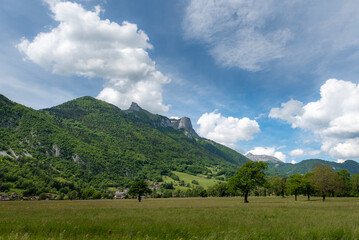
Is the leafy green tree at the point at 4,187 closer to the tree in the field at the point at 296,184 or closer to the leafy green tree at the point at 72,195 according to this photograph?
the leafy green tree at the point at 72,195

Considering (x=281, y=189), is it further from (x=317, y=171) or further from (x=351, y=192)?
(x=317, y=171)

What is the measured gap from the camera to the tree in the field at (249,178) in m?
48.2

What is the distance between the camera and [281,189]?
8838 centimetres

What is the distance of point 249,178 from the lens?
4925cm

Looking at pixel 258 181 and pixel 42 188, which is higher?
pixel 258 181

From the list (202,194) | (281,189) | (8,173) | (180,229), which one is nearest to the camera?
(180,229)

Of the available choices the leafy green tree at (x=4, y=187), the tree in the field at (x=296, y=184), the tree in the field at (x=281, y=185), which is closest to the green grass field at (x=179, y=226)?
the tree in the field at (x=296, y=184)

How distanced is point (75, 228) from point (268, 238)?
7.19m

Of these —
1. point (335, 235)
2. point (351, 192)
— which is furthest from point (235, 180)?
point (351, 192)

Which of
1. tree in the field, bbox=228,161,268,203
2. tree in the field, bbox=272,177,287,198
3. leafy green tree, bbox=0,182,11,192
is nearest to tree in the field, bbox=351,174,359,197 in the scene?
tree in the field, bbox=272,177,287,198

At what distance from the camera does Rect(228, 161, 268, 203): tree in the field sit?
4825 cm

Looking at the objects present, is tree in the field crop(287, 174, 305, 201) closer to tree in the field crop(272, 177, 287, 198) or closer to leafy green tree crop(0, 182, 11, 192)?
tree in the field crop(272, 177, 287, 198)

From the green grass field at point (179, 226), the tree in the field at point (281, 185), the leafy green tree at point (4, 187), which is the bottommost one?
the leafy green tree at point (4, 187)

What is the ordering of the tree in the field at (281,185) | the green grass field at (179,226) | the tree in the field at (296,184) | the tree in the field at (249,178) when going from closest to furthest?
the green grass field at (179,226), the tree in the field at (249,178), the tree in the field at (296,184), the tree in the field at (281,185)
